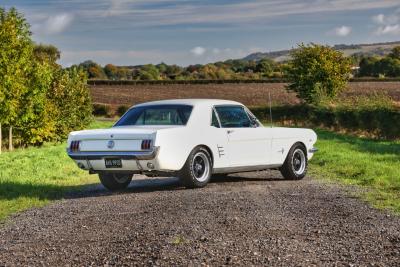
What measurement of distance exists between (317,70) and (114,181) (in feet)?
143

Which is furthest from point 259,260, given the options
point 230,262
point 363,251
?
point 363,251

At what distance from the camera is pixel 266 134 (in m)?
14.2

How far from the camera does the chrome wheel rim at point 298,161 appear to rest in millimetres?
14976

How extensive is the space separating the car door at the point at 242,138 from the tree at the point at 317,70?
40.8m

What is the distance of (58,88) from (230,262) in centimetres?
3336

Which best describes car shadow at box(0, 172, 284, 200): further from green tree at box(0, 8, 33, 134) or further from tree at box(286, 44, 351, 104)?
tree at box(286, 44, 351, 104)

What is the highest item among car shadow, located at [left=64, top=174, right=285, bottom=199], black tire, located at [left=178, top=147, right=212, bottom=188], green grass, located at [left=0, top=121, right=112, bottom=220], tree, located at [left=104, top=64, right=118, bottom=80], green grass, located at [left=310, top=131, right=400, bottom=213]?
tree, located at [left=104, top=64, right=118, bottom=80]

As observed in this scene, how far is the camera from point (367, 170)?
16203mm

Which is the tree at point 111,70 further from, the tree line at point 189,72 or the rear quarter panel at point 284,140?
the rear quarter panel at point 284,140

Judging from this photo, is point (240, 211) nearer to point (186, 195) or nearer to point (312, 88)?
point (186, 195)

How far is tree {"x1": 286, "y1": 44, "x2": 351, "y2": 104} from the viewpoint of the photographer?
2185 inches

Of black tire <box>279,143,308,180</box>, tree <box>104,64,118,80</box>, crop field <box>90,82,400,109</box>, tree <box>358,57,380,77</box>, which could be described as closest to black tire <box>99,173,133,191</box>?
black tire <box>279,143,308,180</box>

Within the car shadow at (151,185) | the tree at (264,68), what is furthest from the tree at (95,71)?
the car shadow at (151,185)

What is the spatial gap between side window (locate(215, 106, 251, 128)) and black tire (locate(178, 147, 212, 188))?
2.89 ft
